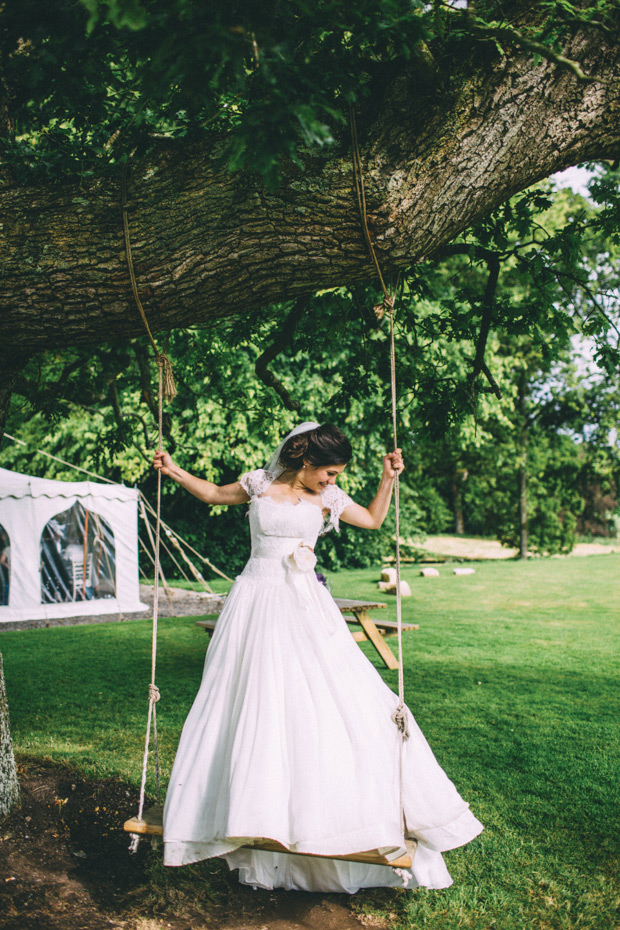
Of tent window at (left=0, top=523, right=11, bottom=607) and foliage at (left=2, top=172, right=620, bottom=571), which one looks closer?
foliage at (left=2, top=172, right=620, bottom=571)

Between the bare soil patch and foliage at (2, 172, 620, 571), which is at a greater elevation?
foliage at (2, 172, 620, 571)

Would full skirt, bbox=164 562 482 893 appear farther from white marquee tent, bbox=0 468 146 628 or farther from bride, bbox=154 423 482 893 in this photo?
white marquee tent, bbox=0 468 146 628

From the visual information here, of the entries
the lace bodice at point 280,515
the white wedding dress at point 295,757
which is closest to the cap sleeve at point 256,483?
the lace bodice at point 280,515

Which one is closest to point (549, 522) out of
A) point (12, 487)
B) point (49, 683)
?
point (12, 487)

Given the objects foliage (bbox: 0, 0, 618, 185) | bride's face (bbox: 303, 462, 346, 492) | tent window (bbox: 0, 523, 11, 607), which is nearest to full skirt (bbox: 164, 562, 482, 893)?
bride's face (bbox: 303, 462, 346, 492)

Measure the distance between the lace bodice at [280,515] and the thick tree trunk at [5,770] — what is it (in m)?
1.50

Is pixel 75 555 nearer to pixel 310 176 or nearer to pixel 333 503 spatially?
pixel 333 503

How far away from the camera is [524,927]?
3.05 metres

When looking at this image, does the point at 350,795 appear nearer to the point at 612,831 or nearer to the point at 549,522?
the point at 612,831

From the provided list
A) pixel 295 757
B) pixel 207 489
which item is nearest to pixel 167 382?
pixel 207 489

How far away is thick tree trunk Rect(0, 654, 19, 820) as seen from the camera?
365 cm

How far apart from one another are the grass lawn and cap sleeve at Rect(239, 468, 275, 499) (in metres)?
1.94

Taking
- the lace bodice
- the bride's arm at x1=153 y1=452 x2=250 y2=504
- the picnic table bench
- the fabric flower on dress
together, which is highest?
the bride's arm at x1=153 y1=452 x2=250 y2=504

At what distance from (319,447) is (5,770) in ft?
7.60
